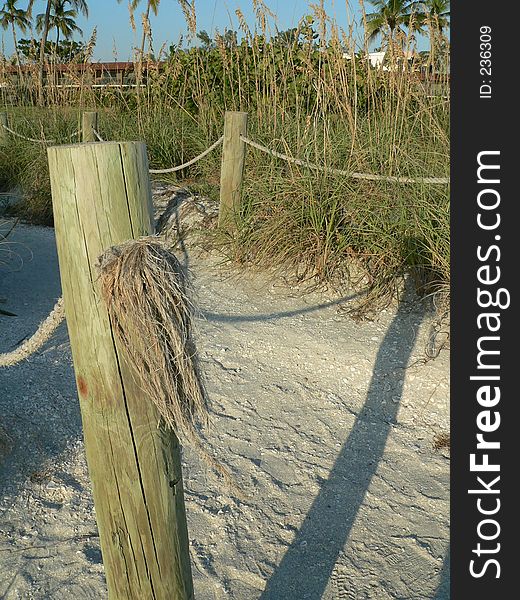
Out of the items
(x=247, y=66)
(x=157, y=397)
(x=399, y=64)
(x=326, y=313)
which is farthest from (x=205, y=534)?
(x=247, y=66)

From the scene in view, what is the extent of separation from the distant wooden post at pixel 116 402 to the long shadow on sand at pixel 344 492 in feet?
2.21

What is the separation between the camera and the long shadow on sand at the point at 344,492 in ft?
8.15

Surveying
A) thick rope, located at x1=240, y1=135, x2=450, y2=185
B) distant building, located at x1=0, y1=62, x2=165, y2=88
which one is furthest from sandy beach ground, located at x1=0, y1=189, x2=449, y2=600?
distant building, located at x1=0, y1=62, x2=165, y2=88

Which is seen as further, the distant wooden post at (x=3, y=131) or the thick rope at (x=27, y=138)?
the distant wooden post at (x=3, y=131)

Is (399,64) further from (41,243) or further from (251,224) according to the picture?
(41,243)

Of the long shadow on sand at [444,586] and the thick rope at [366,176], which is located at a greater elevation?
the thick rope at [366,176]

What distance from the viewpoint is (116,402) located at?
5.43 ft

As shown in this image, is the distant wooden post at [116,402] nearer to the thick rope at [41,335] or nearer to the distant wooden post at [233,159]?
the thick rope at [41,335]

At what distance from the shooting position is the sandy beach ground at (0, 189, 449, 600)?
2.48 meters

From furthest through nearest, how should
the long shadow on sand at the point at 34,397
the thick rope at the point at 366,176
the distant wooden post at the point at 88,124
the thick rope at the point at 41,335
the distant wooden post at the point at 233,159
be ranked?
the distant wooden post at the point at 88,124, the distant wooden post at the point at 233,159, the thick rope at the point at 366,176, the long shadow on sand at the point at 34,397, the thick rope at the point at 41,335

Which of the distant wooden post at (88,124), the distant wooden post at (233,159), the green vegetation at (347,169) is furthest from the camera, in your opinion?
the distant wooden post at (88,124)

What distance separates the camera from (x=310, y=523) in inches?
109

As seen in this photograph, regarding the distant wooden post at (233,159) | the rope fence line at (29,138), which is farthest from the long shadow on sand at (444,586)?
the rope fence line at (29,138)

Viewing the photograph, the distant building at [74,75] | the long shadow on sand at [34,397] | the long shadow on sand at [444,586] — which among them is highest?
the distant building at [74,75]
